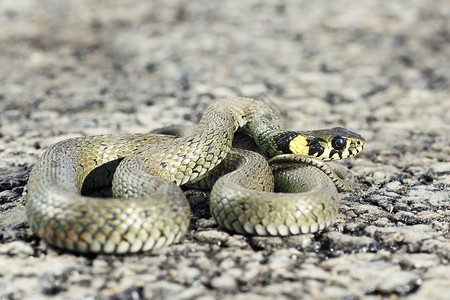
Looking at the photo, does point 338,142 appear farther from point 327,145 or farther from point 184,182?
point 184,182

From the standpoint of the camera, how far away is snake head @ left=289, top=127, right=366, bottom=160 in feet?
16.3

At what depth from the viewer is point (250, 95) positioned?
779 centimetres

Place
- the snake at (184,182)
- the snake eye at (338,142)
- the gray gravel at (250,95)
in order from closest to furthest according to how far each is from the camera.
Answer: the gray gravel at (250,95)
the snake at (184,182)
the snake eye at (338,142)

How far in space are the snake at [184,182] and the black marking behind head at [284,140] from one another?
1 cm

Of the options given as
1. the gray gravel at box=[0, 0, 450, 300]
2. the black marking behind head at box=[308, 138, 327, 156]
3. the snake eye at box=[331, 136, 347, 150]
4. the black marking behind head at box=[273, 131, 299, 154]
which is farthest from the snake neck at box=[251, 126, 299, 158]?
the gray gravel at box=[0, 0, 450, 300]

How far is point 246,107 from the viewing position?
578 cm

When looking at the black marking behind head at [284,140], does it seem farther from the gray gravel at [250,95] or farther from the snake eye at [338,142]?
the gray gravel at [250,95]

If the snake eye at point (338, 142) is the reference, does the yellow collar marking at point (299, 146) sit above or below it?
below

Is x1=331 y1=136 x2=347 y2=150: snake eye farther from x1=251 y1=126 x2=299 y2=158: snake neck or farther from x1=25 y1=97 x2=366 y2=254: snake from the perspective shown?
x1=251 y1=126 x2=299 y2=158: snake neck

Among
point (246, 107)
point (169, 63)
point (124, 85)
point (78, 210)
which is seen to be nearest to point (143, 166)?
point (78, 210)

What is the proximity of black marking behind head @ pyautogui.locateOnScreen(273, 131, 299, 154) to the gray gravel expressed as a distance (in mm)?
796

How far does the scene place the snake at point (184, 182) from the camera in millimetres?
3240

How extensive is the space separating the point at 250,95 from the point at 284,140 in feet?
9.35

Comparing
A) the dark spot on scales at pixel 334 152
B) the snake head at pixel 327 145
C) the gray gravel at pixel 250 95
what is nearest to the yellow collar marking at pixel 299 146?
the snake head at pixel 327 145
